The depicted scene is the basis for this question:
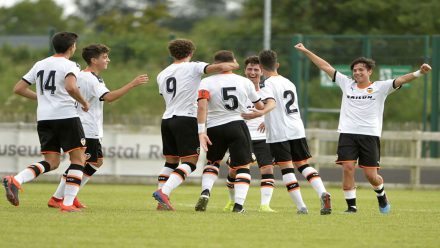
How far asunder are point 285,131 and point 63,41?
9.81ft

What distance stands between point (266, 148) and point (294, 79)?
1013 cm

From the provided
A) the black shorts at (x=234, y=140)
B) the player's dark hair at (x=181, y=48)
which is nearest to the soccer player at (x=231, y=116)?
the black shorts at (x=234, y=140)

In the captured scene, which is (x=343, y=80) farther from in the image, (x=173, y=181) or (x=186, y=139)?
(x=173, y=181)

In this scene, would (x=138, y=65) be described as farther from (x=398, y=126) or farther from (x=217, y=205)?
(x=217, y=205)

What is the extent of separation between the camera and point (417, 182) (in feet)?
69.0

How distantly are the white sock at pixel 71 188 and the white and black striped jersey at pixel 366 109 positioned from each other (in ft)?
11.1

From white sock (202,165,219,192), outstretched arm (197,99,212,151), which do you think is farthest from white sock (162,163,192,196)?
outstretched arm (197,99,212,151)

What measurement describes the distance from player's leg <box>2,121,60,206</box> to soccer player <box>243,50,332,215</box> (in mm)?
2655

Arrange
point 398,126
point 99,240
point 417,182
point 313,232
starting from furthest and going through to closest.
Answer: point 398,126 → point 417,182 → point 313,232 → point 99,240

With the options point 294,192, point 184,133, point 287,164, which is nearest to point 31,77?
point 184,133

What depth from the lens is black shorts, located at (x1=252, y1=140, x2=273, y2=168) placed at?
44.4ft

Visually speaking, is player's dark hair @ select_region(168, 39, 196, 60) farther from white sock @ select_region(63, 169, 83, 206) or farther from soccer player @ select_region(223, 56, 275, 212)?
white sock @ select_region(63, 169, 83, 206)

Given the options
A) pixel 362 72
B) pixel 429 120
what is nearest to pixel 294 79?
pixel 429 120

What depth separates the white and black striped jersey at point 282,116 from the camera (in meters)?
13.1
